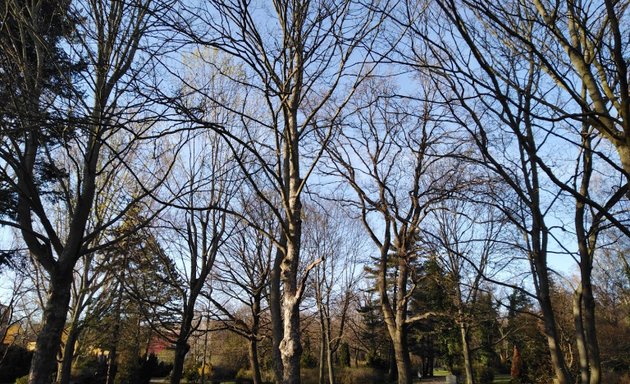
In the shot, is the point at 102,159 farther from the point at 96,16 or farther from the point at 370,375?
the point at 370,375

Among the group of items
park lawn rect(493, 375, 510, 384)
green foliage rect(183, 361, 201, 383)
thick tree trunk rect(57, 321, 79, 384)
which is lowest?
park lawn rect(493, 375, 510, 384)

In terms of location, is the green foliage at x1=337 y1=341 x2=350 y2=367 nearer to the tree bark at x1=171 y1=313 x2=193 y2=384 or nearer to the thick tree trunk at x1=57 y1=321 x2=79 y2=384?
the thick tree trunk at x1=57 y1=321 x2=79 y2=384

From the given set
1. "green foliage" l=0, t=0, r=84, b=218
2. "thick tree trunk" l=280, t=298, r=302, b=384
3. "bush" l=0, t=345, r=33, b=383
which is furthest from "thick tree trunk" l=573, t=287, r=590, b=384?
"bush" l=0, t=345, r=33, b=383

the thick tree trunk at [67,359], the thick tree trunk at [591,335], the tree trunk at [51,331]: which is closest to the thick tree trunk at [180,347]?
the tree trunk at [51,331]

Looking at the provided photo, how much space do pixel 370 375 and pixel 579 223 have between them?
25663 mm

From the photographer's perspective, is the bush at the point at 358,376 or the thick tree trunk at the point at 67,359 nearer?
the thick tree trunk at the point at 67,359

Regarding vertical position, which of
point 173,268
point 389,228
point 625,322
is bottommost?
point 625,322

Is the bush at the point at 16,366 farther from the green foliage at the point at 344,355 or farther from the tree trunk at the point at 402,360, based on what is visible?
the tree trunk at the point at 402,360

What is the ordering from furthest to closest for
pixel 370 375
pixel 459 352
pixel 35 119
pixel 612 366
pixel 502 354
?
pixel 502 354
pixel 459 352
pixel 370 375
pixel 612 366
pixel 35 119

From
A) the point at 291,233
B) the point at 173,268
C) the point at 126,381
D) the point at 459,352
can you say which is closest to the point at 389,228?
the point at 173,268

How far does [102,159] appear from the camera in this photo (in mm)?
13070

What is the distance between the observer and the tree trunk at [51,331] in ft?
17.9

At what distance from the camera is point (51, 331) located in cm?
556

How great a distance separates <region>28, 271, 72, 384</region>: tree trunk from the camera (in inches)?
215
